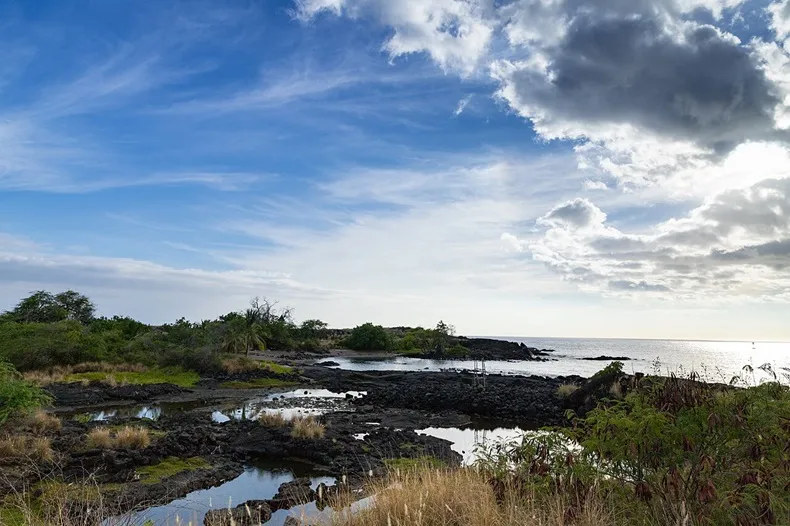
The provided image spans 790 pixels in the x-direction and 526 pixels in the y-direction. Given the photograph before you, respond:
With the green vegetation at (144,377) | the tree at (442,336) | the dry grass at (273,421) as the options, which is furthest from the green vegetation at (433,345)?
the dry grass at (273,421)

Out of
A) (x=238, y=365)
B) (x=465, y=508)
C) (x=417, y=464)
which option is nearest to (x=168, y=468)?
(x=417, y=464)

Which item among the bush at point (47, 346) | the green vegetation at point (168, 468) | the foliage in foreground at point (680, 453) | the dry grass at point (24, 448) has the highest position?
the foliage in foreground at point (680, 453)

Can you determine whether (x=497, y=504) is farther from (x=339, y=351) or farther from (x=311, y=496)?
(x=339, y=351)

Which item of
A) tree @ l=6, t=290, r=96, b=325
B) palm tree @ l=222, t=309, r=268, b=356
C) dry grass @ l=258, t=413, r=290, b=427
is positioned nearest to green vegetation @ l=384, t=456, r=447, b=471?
dry grass @ l=258, t=413, r=290, b=427

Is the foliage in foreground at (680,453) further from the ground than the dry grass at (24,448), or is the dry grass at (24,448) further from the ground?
the foliage in foreground at (680,453)

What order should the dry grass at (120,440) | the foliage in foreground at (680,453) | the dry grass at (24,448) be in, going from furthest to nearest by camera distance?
the dry grass at (120,440) < the dry grass at (24,448) < the foliage in foreground at (680,453)

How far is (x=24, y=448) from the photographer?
13.5 m

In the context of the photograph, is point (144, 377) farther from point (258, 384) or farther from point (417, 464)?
point (417, 464)

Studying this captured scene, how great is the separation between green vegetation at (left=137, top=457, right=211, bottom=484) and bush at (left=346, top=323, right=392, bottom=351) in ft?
278

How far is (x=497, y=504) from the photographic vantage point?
558 cm

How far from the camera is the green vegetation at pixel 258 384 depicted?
3769cm

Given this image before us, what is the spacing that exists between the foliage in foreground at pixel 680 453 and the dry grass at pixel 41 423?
17.1 m

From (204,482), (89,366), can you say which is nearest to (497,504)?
(204,482)

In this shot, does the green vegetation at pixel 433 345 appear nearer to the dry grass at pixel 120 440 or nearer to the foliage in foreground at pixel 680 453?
the dry grass at pixel 120 440
